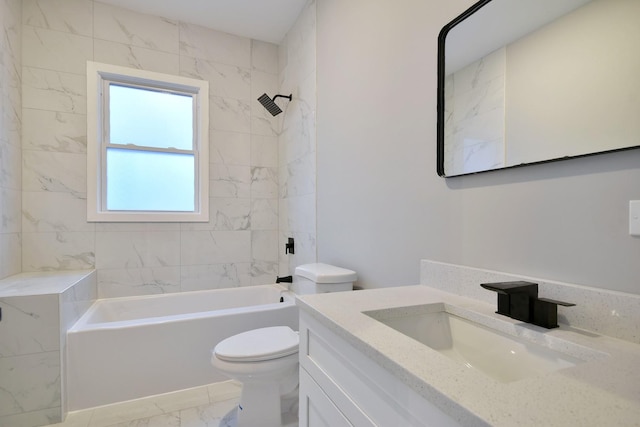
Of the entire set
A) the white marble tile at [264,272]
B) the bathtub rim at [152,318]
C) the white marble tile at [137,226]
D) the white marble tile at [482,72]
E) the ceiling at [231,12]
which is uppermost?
the ceiling at [231,12]

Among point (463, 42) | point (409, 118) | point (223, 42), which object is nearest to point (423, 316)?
point (409, 118)

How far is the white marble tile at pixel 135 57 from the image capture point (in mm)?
2557

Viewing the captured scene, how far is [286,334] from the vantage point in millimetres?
1705

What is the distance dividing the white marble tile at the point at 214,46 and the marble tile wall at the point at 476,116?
7.83 ft

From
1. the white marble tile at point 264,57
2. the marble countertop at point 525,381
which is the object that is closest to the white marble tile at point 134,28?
the white marble tile at point 264,57

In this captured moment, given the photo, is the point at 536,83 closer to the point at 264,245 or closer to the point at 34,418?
the point at 264,245

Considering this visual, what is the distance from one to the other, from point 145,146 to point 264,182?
1.09 metres

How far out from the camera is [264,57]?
3.13m

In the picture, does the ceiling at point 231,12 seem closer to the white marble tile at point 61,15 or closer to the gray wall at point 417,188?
the white marble tile at point 61,15

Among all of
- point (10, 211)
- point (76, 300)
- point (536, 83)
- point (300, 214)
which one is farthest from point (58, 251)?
point (536, 83)

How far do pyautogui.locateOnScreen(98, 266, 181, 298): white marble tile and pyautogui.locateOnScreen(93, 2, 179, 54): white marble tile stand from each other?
1.92 metres

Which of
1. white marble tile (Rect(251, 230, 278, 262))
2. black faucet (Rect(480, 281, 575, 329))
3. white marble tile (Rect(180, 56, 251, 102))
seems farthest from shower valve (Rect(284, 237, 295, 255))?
black faucet (Rect(480, 281, 575, 329))

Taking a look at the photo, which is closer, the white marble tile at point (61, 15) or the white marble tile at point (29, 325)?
the white marble tile at point (29, 325)

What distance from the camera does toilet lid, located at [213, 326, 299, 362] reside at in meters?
1.49
